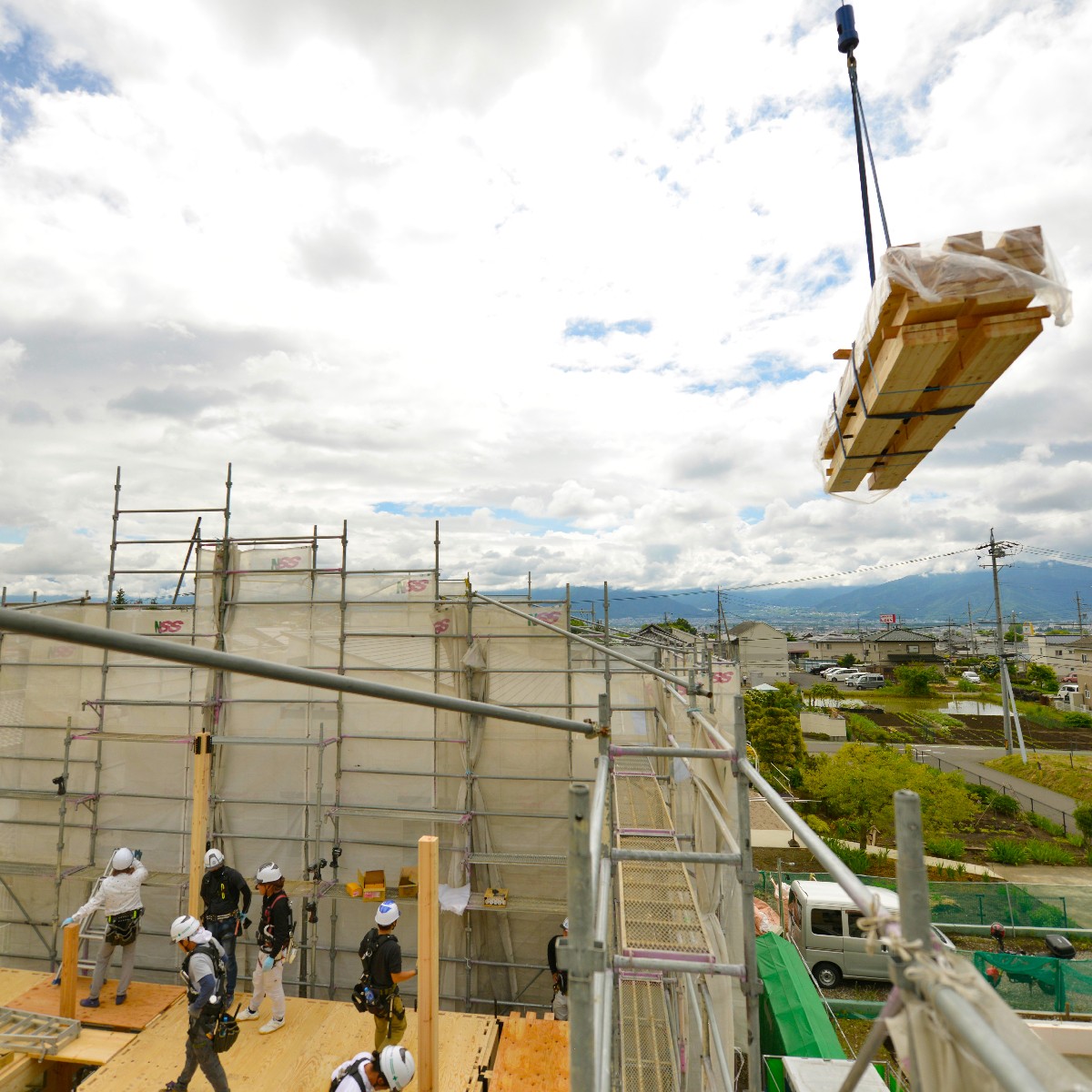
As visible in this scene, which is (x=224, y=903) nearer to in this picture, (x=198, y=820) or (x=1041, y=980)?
(x=198, y=820)

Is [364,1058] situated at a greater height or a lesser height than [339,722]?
lesser

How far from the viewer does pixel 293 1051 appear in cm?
659

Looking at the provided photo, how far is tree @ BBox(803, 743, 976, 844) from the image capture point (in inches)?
627

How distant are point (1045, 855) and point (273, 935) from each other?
1823 centimetres

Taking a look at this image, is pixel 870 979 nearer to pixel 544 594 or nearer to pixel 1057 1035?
pixel 1057 1035

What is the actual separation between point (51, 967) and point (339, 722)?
6364 mm

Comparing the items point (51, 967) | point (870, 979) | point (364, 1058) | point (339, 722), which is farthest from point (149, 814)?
point (870, 979)

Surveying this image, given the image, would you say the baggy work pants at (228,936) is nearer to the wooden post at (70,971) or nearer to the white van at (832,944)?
the wooden post at (70,971)

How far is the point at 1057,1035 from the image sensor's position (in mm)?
7680

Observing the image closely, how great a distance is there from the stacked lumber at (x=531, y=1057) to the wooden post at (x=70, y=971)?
16.9ft

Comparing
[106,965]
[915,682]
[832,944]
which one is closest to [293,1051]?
[106,965]

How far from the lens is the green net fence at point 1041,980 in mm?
8797

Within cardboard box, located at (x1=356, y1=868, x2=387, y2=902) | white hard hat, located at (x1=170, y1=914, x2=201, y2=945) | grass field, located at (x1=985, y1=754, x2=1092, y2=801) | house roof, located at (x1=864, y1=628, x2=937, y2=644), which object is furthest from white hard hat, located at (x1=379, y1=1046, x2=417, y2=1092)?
house roof, located at (x1=864, y1=628, x2=937, y2=644)

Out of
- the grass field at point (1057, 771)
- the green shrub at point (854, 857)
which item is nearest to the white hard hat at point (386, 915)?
the green shrub at point (854, 857)
